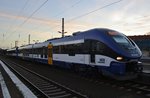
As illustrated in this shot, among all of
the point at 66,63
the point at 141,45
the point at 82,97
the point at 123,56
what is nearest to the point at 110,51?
the point at 123,56

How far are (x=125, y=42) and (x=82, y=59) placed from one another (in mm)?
3692

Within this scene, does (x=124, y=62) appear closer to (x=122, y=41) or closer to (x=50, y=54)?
(x=122, y=41)

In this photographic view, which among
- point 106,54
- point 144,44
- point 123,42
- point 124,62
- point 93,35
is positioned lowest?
point 124,62

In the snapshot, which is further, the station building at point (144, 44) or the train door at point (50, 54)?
the station building at point (144, 44)

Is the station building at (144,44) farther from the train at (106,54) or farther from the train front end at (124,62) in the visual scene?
the train front end at (124,62)

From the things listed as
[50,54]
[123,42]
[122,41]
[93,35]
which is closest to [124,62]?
[123,42]

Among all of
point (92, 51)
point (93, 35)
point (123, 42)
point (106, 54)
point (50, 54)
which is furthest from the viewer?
point (50, 54)

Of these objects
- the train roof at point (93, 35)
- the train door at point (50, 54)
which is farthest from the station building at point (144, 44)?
the train roof at point (93, 35)

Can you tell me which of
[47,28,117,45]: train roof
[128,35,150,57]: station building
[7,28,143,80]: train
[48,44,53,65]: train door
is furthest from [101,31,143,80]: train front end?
[128,35,150,57]: station building

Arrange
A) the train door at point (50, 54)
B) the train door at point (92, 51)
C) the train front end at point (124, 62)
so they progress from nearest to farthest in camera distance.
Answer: the train front end at point (124, 62), the train door at point (92, 51), the train door at point (50, 54)

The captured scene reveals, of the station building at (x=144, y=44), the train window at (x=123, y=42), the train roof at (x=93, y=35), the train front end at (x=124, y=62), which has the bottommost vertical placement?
the train front end at (x=124, y=62)

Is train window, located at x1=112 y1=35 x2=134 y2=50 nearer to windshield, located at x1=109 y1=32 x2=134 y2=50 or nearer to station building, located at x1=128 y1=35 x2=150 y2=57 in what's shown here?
windshield, located at x1=109 y1=32 x2=134 y2=50

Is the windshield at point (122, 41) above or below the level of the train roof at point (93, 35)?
below

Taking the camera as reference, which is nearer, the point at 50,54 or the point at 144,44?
the point at 50,54
